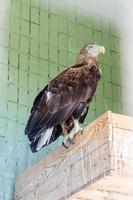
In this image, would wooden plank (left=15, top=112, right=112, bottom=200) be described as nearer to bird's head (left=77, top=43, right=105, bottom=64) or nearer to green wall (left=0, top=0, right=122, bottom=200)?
green wall (left=0, top=0, right=122, bottom=200)

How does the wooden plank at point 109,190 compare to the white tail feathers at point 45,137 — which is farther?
the white tail feathers at point 45,137

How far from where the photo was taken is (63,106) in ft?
5.94

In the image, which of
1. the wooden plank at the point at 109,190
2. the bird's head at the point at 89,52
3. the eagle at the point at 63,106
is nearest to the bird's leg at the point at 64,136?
the eagle at the point at 63,106

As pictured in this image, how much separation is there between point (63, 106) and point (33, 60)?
553 mm

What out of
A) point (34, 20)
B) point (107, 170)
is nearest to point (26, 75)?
point (34, 20)

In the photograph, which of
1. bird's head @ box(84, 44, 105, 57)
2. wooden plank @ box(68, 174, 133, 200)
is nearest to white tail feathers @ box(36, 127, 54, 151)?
wooden plank @ box(68, 174, 133, 200)

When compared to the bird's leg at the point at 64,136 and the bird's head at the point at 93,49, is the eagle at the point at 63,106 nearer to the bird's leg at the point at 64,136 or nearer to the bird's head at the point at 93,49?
the bird's leg at the point at 64,136

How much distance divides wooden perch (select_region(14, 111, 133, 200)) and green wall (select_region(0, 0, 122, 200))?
0.27 m

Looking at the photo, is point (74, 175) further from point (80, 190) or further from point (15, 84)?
point (15, 84)

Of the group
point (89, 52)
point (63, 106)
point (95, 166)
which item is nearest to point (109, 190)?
point (95, 166)

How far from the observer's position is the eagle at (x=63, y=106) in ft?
5.93

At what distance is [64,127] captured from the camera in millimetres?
1864

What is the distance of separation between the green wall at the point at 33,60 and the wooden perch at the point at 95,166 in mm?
274

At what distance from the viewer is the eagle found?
181cm
